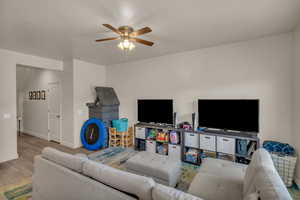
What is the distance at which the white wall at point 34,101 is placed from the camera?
5.11 meters

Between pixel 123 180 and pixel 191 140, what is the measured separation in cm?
223

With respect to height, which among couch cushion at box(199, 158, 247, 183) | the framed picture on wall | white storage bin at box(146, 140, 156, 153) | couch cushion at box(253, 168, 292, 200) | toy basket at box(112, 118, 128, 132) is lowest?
white storage bin at box(146, 140, 156, 153)

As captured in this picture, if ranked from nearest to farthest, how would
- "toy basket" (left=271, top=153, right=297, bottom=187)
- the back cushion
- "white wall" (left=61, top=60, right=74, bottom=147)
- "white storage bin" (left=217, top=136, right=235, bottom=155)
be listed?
the back cushion < "toy basket" (left=271, top=153, right=297, bottom=187) < "white storage bin" (left=217, top=136, right=235, bottom=155) < "white wall" (left=61, top=60, right=74, bottom=147)

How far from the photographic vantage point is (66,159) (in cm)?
172

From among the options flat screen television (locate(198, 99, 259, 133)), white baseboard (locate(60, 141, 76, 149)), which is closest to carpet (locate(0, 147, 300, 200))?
white baseboard (locate(60, 141, 76, 149))

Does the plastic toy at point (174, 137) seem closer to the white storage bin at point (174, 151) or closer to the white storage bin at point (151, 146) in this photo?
the white storage bin at point (174, 151)

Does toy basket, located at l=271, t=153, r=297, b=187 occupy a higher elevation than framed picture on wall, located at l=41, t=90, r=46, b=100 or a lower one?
lower

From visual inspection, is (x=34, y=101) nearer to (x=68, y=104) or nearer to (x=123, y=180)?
(x=68, y=104)

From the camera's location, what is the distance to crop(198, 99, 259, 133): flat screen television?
275 cm

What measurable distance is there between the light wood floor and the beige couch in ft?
3.80

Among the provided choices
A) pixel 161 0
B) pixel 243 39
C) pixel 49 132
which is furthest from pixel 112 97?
pixel 243 39

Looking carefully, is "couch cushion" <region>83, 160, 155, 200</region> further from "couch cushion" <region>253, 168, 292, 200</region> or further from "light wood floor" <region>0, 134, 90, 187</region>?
"light wood floor" <region>0, 134, 90, 187</region>

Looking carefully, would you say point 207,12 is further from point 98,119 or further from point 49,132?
point 49,132

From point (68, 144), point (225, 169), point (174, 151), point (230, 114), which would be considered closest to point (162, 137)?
point (174, 151)
